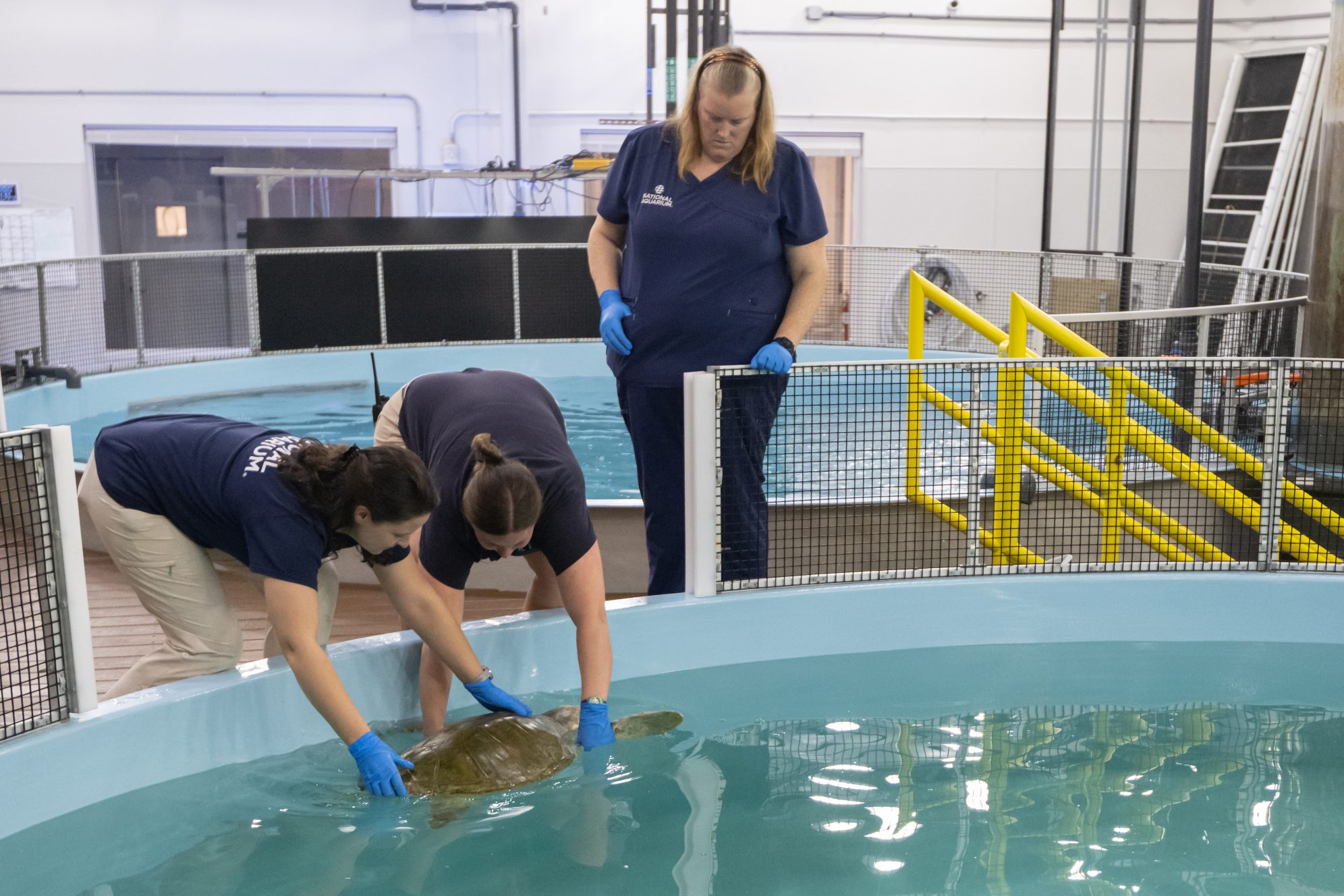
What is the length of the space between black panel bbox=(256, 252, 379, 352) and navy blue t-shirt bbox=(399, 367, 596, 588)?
6023 mm

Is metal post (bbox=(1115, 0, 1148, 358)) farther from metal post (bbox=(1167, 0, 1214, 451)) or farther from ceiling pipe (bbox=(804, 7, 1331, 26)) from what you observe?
ceiling pipe (bbox=(804, 7, 1331, 26))

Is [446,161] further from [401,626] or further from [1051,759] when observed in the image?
[1051,759]

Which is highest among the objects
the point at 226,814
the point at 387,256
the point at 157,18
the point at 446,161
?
the point at 157,18

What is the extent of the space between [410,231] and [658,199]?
6239 millimetres

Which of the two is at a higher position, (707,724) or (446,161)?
(446,161)

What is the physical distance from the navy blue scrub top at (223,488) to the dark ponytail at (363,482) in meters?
0.06

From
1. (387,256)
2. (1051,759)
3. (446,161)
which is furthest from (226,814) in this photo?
(446,161)

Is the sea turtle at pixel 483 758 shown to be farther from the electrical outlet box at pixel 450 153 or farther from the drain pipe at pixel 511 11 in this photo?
the electrical outlet box at pixel 450 153

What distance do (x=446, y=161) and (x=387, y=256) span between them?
87.0 inches

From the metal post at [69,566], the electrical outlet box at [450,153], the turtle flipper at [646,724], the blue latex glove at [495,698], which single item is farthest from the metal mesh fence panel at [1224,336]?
the electrical outlet box at [450,153]

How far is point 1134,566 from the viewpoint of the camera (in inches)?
125

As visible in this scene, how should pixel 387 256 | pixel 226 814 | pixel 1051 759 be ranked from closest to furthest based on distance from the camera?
pixel 226 814 < pixel 1051 759 < pixel 387 256

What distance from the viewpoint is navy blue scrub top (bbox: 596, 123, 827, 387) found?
2896mm

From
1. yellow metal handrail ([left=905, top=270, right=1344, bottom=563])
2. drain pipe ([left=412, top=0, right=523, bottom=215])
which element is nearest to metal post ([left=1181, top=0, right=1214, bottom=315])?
yellow metal handrail ([left=905, top=270, right=1344, bottom=563])
